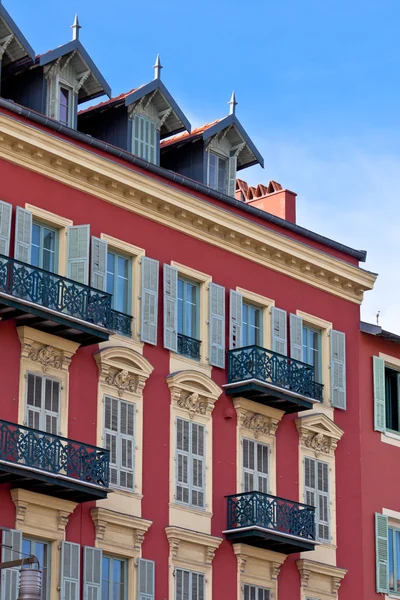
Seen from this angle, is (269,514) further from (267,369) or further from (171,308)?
(171,308)

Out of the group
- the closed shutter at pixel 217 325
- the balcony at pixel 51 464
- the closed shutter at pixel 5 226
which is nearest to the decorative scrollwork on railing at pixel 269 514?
the closed shutter at pixel 217 325

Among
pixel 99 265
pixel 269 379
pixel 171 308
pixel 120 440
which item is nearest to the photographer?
pixel 120 440

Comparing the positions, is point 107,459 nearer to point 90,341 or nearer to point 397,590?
point 90,341

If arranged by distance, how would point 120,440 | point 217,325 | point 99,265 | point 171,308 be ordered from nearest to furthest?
point 120,440, point 99,265, point 171,308, point 217,325

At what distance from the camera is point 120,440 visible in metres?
36.0

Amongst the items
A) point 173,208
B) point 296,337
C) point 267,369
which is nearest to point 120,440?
point 267,369

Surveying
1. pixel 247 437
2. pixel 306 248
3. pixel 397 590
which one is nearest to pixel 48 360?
pixel 247 437

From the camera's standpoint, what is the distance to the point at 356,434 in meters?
42.4

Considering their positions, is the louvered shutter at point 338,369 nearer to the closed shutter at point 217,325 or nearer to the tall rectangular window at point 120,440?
the closed shutter at point 217,325

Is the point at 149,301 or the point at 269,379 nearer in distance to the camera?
the point at 149,301

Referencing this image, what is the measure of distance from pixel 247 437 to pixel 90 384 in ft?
17.3

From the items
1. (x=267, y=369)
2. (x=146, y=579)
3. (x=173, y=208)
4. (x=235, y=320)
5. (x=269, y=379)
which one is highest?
(x=173, y=208)

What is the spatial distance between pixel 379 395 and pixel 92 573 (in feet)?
39.3

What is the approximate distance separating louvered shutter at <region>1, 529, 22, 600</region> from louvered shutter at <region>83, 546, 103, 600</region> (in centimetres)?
181
